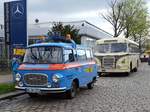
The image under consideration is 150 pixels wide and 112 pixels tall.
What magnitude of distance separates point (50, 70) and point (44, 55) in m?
1.05

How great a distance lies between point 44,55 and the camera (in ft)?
43.5

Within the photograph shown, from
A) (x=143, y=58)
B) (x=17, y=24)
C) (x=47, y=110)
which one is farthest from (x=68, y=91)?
(x=143, y=58)

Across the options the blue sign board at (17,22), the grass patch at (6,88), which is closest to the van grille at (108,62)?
the blue sign board at (17,22)

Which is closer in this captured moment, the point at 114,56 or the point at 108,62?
the point at 114,56

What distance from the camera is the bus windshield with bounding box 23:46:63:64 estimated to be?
13.0 metres

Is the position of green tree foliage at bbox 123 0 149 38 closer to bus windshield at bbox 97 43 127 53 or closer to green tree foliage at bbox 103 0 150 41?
green tree foliage at bbox 103 0 150 41

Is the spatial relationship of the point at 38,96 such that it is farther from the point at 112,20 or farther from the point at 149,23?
the point at 149,23

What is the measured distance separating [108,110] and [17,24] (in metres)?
11.2

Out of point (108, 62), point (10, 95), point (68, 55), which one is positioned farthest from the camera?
point (108, 62)

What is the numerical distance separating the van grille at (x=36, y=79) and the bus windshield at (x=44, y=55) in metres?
0.69

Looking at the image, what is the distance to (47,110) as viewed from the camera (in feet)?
36.3

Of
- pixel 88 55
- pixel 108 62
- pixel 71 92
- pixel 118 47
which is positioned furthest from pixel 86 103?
pixel 118 47

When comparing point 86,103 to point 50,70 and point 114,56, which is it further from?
point 114,56

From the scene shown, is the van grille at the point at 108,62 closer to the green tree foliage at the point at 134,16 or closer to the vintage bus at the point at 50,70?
the vintage bus at the point at 50,70
